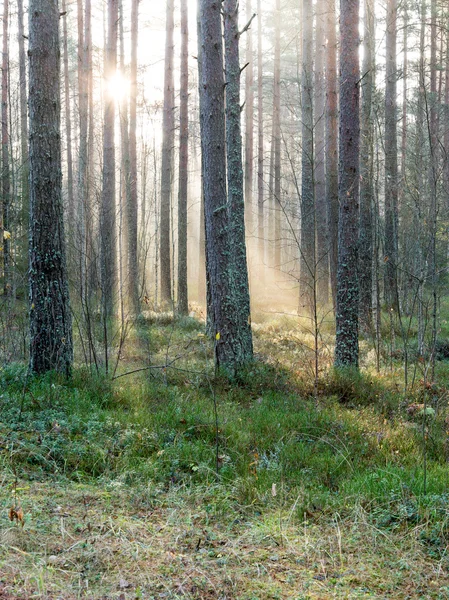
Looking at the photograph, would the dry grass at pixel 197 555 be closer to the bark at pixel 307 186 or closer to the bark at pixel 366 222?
the bark at pixel 366 222

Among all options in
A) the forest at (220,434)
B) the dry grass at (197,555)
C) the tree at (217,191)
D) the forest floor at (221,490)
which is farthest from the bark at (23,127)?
the dry grass at (197,555)

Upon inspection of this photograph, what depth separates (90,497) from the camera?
398cm

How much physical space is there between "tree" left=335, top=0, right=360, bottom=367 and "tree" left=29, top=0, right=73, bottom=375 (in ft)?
13.8

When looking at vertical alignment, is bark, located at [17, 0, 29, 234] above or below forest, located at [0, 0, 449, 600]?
above

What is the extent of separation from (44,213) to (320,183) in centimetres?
1166

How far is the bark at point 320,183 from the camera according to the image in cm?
1595

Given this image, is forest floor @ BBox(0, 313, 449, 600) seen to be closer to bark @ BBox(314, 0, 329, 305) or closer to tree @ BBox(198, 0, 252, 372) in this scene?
tree @ BBox(198, 0, 252, 372)

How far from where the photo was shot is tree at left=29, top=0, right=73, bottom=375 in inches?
269

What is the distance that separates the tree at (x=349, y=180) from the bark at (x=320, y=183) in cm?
388

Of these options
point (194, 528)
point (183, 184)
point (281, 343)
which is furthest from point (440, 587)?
point (183, 184)

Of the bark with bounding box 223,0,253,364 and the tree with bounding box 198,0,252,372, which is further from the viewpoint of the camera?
the bark with bounding box 223,0,253,364

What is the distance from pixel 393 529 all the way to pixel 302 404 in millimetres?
2953

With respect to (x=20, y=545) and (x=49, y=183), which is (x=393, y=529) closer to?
(x=20, y=545)

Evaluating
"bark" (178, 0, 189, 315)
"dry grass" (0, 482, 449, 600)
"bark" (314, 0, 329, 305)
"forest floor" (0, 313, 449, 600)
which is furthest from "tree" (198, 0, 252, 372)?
"bark" (178, 0, 189, 315)
